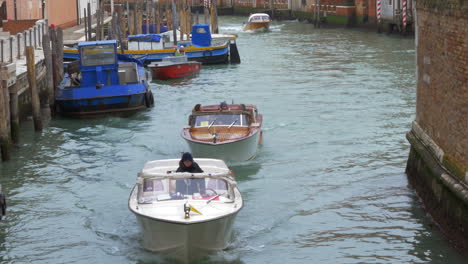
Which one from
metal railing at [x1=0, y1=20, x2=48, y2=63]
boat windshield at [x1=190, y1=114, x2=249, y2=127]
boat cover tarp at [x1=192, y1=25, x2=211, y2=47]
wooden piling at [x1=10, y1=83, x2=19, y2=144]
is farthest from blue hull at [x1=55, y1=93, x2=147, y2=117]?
boat cover tarp at [x1=192, y1=25, x2=211, y2=47]

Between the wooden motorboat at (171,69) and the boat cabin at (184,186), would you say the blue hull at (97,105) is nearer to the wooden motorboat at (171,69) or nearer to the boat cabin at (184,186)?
the wooden motorboat at (171,69)

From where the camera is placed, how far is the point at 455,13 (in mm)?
12500

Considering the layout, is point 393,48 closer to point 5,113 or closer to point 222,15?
point 5,113

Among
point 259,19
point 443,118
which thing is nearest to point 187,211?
point 443,118

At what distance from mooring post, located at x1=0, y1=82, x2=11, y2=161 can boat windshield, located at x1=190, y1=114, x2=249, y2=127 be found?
13.3 ft

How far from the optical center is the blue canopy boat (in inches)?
1010

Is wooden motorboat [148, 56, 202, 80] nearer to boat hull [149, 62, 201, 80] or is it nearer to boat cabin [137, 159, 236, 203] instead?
boat hull [149, 62, 201, 80]

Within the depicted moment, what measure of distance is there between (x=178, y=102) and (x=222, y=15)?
2296 inches

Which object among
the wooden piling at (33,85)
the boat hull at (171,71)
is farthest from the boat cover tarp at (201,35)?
the wooden piling at (33,85)

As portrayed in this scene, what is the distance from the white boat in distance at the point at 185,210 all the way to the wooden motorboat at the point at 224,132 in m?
4.18

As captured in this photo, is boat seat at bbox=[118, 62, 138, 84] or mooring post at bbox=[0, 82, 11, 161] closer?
mooring post at bbox=[0, 82, 11, 161]

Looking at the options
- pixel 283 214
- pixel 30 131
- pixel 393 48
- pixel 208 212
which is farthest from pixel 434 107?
pixel 393 48

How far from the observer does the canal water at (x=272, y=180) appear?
532 inches

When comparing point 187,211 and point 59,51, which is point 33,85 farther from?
point 187,211
